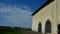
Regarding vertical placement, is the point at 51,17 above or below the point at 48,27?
above

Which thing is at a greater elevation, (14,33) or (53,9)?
(53,9)

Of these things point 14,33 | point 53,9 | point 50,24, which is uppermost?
point 53,9

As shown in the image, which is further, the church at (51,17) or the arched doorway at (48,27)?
the arched doorway at (48,27)

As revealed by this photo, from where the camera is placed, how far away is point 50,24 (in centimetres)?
1903

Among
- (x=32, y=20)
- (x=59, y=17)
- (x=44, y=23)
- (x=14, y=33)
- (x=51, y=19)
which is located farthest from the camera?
(x=32, y=20)

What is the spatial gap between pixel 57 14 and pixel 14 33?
25.2ft

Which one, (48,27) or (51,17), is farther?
(48,27)

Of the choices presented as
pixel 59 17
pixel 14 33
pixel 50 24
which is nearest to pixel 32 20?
pixel 50 24

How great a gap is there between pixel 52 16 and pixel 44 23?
2901 mm

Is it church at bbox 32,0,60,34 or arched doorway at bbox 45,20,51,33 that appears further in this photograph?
arched doorway at bbox 45,20,51,33

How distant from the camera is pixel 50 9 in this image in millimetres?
18922

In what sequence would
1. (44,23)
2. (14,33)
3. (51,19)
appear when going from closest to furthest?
(14,33) < (51,19) < (44,23)

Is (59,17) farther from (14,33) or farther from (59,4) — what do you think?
(14,33)

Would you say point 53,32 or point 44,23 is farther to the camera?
point 44,23
